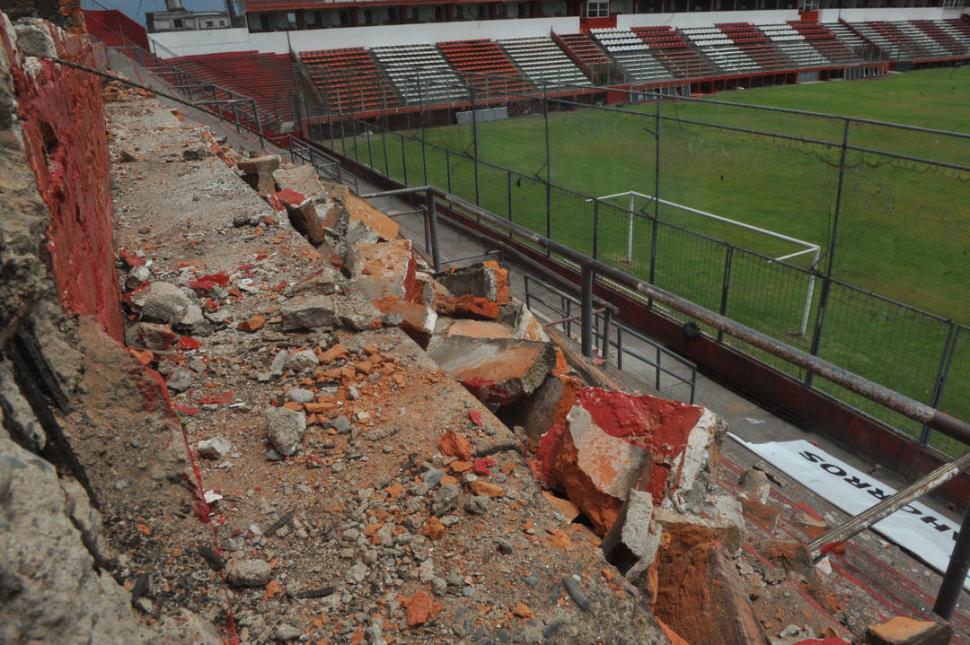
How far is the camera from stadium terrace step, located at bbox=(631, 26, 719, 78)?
3231 cm

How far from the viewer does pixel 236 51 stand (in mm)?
27672

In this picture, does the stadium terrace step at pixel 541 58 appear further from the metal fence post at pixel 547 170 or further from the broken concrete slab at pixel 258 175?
the broken concrete slab at pixel 258 175

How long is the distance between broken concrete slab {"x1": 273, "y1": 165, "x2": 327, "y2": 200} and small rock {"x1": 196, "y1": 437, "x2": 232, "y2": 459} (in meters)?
4.37

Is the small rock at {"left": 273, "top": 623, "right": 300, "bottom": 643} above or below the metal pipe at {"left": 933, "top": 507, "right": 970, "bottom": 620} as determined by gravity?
above

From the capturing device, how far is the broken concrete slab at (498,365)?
3736 millimetres

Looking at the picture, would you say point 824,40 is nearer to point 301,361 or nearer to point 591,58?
point 591,58

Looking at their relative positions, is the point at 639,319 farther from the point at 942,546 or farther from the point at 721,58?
the point at 721,58

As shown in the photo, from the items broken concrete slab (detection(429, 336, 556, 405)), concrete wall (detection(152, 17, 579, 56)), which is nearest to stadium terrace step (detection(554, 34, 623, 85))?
concrete wall (detection(152, 17, 579, 56))

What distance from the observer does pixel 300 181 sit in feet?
23.7

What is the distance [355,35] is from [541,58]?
28.1ft

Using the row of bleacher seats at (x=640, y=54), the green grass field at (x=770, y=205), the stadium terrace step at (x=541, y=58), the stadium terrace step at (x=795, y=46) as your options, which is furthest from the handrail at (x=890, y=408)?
the stadium terrace step at (x=795, y=46)

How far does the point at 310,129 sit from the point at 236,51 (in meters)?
8.46

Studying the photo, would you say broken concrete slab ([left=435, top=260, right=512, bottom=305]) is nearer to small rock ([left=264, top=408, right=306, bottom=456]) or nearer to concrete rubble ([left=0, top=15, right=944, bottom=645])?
concrete rubble ([left=0, top=15, right=944, bottom=645])

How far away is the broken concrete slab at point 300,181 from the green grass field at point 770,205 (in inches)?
214
